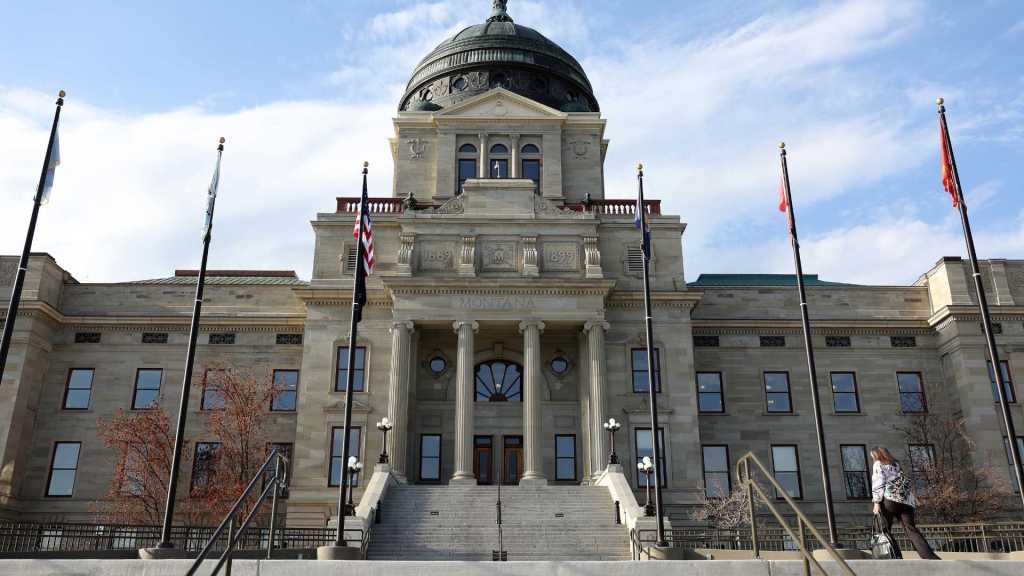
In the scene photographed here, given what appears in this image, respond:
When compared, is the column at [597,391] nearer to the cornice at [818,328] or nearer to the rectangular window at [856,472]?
the cornice at [818,328]

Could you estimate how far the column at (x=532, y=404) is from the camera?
3603cm

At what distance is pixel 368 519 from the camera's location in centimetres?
2931

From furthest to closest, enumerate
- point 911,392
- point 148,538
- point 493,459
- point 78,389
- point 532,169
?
1. point 532,169
2. point 911,392
3. point 78,389
4. point 493,459
5. point 148,538

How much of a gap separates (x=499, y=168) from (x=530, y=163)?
1.73 meters

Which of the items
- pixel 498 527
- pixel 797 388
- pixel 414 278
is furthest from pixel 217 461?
pixel 797 388

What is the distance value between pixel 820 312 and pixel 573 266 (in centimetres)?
1322

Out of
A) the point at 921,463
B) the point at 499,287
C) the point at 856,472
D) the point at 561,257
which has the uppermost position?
the point at 561,257

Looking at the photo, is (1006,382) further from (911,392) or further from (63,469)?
(63,469)

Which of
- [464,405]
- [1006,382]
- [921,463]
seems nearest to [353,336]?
[464,405]

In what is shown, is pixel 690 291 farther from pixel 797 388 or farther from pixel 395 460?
pixel 395 460

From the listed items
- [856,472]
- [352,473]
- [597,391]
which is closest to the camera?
[352,473]

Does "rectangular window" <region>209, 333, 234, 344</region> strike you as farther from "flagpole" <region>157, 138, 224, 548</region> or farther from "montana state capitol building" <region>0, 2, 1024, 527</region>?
"flagpole" <region>157, 138, 224, 548</region>

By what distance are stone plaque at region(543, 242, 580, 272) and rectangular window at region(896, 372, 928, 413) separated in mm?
16576

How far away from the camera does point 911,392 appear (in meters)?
42.8
